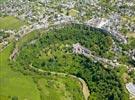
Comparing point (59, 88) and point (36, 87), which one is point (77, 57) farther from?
point (36, 87)

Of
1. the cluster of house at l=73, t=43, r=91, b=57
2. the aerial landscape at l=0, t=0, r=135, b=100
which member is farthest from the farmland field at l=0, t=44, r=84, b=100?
the cluster of house at l=73, t=43, r=91, b=57

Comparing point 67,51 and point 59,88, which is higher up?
point 59,88

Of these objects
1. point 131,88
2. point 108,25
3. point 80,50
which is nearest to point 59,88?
point 131,88

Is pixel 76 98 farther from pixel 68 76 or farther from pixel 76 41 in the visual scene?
pixel 76 41

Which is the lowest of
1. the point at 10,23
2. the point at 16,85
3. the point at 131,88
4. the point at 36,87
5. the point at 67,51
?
the point at 10,23

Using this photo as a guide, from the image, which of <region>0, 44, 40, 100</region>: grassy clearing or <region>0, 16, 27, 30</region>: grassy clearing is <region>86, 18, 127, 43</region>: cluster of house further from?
<region>0, 44, 40, 100</region>: grassy clearing

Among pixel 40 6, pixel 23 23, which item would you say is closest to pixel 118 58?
pixel 23 23

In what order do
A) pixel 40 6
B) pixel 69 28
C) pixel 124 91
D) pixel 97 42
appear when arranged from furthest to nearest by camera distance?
pixel 40 6, pixel 69 28, pixel 97 42, pixel 124 91
